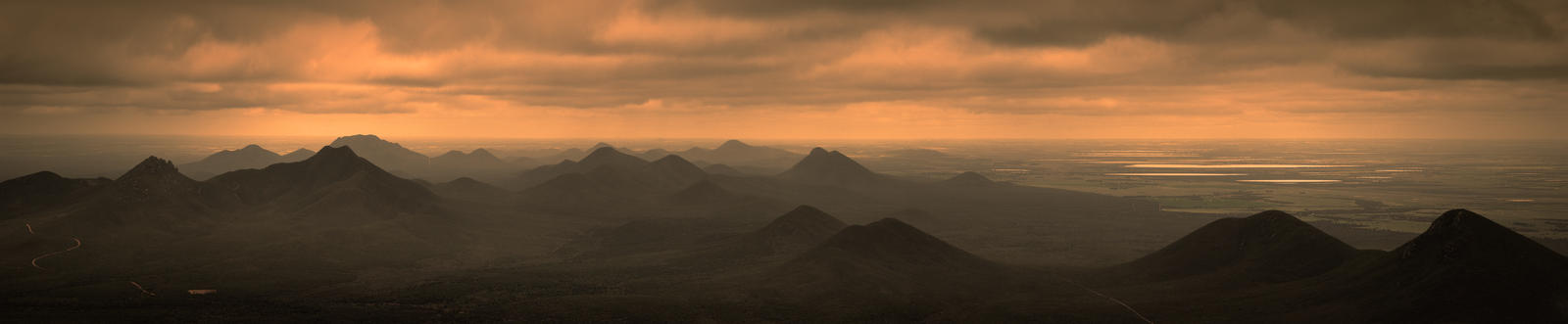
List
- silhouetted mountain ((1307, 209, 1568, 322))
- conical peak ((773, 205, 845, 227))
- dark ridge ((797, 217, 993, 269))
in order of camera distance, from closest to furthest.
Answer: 1. silhouetted mountain ((1307, 209, 1568, 322))
2. dark ridge ((797, 217, 993, 269))
3. conical peak ((773, 205, 845, 227))

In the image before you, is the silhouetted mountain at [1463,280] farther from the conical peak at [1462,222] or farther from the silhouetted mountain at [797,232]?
the silhouetted mountain at [797,232]

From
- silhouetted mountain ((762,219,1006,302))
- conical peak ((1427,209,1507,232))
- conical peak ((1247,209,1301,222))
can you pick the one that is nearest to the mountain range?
conical peak ((1427,209,1507,232))

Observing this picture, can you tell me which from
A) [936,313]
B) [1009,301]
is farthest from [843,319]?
[1009,301]

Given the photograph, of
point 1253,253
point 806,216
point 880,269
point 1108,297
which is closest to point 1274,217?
point 1253,253

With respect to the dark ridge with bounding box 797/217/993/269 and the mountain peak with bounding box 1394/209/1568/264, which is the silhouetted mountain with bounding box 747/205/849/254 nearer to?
the dark ridge with bounding box 797/217/993/269

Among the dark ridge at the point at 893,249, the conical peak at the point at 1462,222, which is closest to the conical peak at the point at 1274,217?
the conical peak at the point at 1462,222

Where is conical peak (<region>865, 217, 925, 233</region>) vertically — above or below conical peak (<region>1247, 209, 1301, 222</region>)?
below

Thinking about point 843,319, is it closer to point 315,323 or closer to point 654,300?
point 654,300
